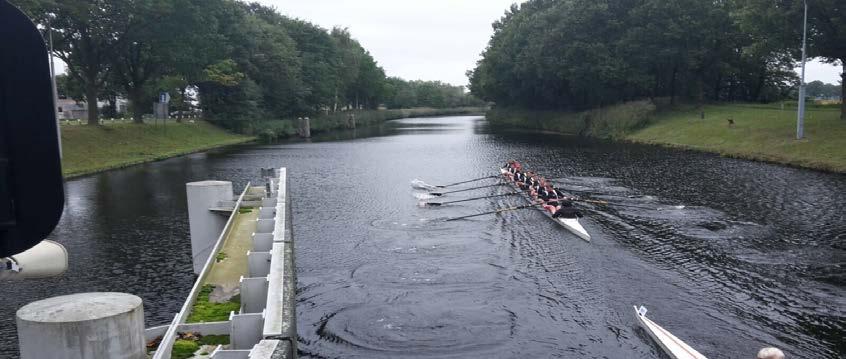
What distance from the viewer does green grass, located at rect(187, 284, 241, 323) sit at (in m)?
10.3

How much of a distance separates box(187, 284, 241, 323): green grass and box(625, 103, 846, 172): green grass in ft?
119

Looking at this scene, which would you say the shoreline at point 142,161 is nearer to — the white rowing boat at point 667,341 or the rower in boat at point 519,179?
the rower in boat at point 519,179

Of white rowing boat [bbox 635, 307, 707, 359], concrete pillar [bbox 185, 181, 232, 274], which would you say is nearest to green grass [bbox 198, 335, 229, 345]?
white rowing boat [bbox 635, 307, 707, 359]

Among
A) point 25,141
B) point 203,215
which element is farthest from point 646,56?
point 25,141

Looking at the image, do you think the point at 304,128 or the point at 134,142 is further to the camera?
the point at 304,128

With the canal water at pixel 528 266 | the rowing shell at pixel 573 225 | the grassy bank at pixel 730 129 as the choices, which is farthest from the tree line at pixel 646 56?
the rowing shell at pixel 573 225

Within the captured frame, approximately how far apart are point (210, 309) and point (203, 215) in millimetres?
9371

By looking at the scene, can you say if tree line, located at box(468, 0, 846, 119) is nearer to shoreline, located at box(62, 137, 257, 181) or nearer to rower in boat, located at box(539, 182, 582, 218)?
rower in boat, located at box(539, 182, 582, 218)

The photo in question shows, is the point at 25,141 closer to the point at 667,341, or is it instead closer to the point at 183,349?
the point at 183,349

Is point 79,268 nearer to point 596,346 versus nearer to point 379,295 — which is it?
point 379,295

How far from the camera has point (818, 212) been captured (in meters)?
25.3

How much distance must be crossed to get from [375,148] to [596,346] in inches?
2094

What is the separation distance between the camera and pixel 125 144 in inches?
2106

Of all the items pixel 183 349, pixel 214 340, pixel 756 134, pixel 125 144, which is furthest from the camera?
pixel 125 144
